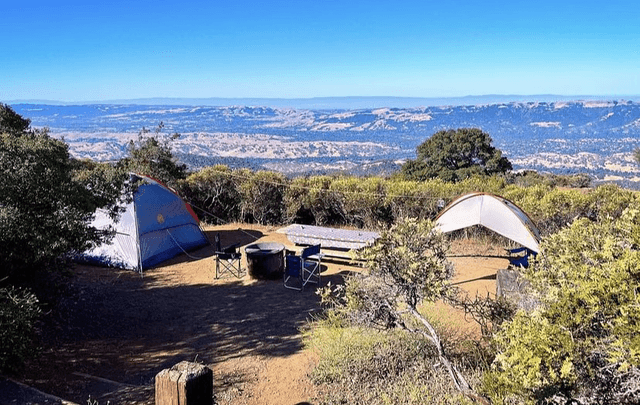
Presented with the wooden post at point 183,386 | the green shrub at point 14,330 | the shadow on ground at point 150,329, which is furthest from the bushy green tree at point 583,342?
the green shrub at point 14,330

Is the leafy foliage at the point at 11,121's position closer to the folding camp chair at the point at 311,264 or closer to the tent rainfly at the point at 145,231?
the tent rainfly at the point at 145,231

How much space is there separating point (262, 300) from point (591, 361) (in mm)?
6623

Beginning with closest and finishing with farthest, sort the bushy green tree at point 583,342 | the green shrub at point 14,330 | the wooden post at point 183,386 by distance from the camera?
1. the wooden post at point 183,386
2. the bushy green tree at point 583,342
3. the green shrub at point 14,330

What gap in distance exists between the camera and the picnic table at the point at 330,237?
10.8m

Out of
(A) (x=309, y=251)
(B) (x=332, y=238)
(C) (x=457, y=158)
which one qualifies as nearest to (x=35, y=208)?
(A) (x=309, y=251)

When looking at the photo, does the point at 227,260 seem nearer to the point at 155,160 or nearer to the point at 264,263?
the point at 264,263

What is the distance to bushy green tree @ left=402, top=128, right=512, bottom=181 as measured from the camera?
24.9 meters

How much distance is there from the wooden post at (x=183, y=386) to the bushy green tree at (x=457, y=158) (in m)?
22.8

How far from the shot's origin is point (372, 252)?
511 cm

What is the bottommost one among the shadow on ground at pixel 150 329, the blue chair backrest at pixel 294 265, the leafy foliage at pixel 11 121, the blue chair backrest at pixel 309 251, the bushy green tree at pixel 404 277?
the shadow on ground at pixel 150 329

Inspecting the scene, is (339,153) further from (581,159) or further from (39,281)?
(39,281)

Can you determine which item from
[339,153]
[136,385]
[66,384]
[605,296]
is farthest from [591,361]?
[339,153]

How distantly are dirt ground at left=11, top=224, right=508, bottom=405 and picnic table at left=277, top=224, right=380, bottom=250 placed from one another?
0.57m

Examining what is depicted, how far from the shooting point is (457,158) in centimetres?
2591
